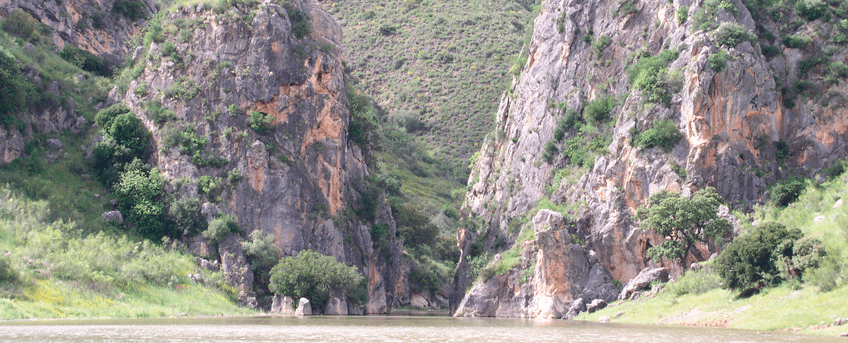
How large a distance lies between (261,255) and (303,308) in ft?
29.7

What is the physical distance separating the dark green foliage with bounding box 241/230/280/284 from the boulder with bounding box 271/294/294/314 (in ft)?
13.7

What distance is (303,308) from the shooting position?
5616 centimetres

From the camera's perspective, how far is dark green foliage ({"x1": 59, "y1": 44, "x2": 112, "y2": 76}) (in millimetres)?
78125

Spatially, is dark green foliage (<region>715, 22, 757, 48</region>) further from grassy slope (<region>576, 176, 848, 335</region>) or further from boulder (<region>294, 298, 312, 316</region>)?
boulder (<region>294, 298, 312, 316</region>)

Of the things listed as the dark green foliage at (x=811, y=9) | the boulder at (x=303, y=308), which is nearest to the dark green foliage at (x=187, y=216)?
the boulder at (x=303, y=308)

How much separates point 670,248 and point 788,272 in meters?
14.8

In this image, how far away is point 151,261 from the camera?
56188mm

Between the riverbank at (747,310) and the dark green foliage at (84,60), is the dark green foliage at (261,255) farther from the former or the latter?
the dark green foliage at (84,60)

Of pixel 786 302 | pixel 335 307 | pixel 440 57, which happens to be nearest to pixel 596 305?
pixel 786 302

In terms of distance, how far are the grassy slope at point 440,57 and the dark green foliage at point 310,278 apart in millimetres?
70527

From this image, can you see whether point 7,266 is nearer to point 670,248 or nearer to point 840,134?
point 670,248

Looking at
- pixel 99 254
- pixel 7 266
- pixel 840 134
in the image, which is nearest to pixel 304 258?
pixel 99 254

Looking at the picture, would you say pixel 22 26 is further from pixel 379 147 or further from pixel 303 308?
pixel 303 308

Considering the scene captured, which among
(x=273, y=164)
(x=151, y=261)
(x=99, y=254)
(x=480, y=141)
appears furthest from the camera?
(x=480, y=141)
